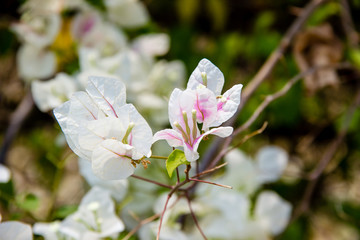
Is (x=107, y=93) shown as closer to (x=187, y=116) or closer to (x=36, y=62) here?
(x=187, y=116)

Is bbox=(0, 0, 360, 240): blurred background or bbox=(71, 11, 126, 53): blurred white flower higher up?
bbox=(71, 11, 126, 53): blurred white flower

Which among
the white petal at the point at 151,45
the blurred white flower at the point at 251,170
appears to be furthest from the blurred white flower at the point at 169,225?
the white petal at the point at 151,45

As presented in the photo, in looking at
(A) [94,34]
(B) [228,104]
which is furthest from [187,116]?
(A) [94,34]

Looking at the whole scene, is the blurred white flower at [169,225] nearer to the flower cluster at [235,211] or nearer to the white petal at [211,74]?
the flower cluster at [235,211]

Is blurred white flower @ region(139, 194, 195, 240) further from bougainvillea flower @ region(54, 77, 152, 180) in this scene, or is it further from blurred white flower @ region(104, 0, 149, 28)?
blurred white flower @ region(104, 0, 149, 28)

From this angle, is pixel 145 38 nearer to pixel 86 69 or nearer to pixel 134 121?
pixel 86 69

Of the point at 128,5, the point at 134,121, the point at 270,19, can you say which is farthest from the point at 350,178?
the point at 134,121

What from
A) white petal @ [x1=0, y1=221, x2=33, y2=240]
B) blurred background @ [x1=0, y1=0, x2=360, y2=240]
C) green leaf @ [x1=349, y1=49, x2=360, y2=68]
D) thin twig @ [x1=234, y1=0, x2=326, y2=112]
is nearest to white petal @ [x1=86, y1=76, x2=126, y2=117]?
white petal @ [x1=0, y1=221, x2=33, y2=240]
